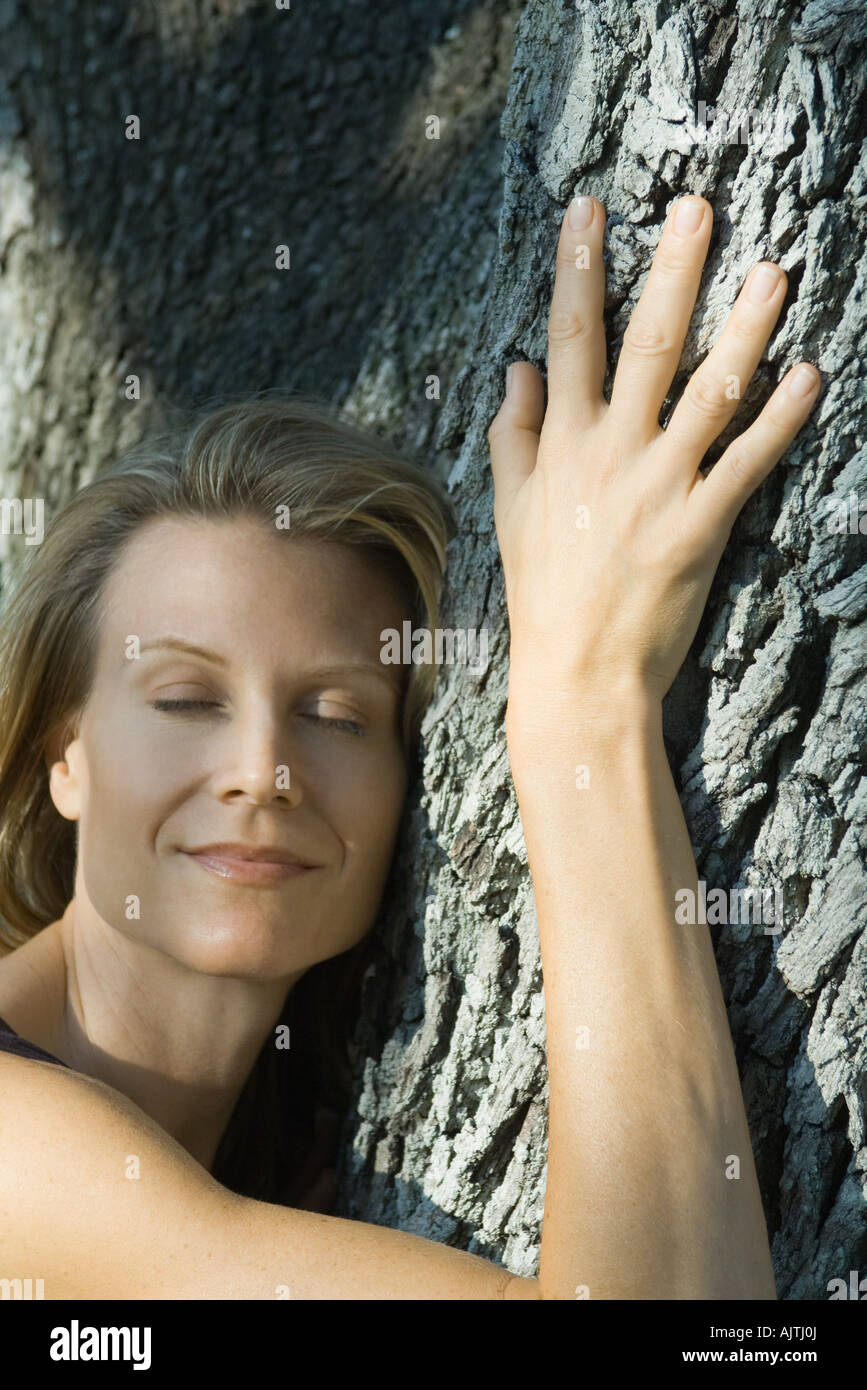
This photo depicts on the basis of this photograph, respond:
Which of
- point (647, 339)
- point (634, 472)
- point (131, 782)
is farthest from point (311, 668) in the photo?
point (647, 339)

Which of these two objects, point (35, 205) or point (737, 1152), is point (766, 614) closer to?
point (737, 1152)

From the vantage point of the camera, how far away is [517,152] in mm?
2154

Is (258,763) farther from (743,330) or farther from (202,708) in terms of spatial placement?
(743,330)

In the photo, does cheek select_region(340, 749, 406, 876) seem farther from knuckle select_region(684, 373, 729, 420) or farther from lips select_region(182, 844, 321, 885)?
knuckle select_region(684, 373, 729, 420)

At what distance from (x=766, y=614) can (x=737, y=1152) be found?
79 cm

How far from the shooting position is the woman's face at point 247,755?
237 centimetres

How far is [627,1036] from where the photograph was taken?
191cm

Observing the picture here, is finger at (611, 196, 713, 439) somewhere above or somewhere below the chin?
above

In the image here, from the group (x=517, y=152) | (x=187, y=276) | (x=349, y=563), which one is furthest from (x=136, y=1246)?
(x=187, y=276)

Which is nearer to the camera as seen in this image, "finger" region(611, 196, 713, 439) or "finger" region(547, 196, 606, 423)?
"finger" region(611, 196, 713, 439)

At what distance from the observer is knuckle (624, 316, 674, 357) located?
1916mm

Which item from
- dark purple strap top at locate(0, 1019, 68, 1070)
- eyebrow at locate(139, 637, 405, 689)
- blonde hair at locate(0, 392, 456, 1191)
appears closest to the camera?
dark purple strap top at locate(0, 1019, 68, 1070)

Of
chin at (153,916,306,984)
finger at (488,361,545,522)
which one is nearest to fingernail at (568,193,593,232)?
finger at (488,361,545,522)

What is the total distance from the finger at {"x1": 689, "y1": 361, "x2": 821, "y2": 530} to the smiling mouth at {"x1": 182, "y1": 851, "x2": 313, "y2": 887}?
999 millimetres
